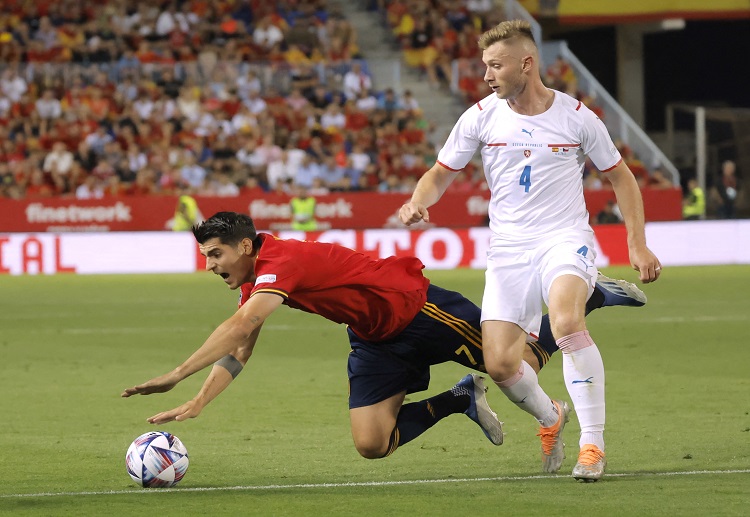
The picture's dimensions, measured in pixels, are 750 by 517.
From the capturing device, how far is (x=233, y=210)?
82.5 ft

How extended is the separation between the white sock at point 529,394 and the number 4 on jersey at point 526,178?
2.92 feet

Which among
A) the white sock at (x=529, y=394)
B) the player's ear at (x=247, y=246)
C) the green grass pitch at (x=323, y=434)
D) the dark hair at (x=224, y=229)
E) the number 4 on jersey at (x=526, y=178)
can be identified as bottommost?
the green grass pitch at (x=323, y=434)

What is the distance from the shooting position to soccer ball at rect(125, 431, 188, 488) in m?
6.41

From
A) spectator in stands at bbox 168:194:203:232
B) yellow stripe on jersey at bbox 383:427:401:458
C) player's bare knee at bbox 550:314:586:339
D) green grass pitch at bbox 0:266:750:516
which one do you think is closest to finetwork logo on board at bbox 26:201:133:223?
spectator in stands at bbox 168:194:203:232

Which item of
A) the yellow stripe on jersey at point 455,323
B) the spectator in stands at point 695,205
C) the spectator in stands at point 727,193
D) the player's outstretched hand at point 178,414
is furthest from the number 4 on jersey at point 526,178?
the spectator in stands at point 727,193

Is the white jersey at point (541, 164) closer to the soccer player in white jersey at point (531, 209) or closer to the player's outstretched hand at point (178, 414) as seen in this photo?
the soccer player in white jersey at point (531, 209)

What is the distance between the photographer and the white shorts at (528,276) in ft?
21.7

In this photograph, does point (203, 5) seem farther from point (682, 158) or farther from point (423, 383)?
point (423, 383)

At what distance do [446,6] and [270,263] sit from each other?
26472 mm

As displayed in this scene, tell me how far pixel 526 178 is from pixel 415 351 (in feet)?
3.42

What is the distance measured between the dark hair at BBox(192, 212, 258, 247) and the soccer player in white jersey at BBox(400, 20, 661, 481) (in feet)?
2.78

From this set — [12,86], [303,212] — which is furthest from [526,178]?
[12,86]

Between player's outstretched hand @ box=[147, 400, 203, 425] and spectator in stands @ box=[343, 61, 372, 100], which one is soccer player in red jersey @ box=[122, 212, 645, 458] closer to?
player's outstretched hand @ box=[147, 400, 203, 425]

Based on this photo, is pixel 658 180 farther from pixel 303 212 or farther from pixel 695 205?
pixel 303 212
